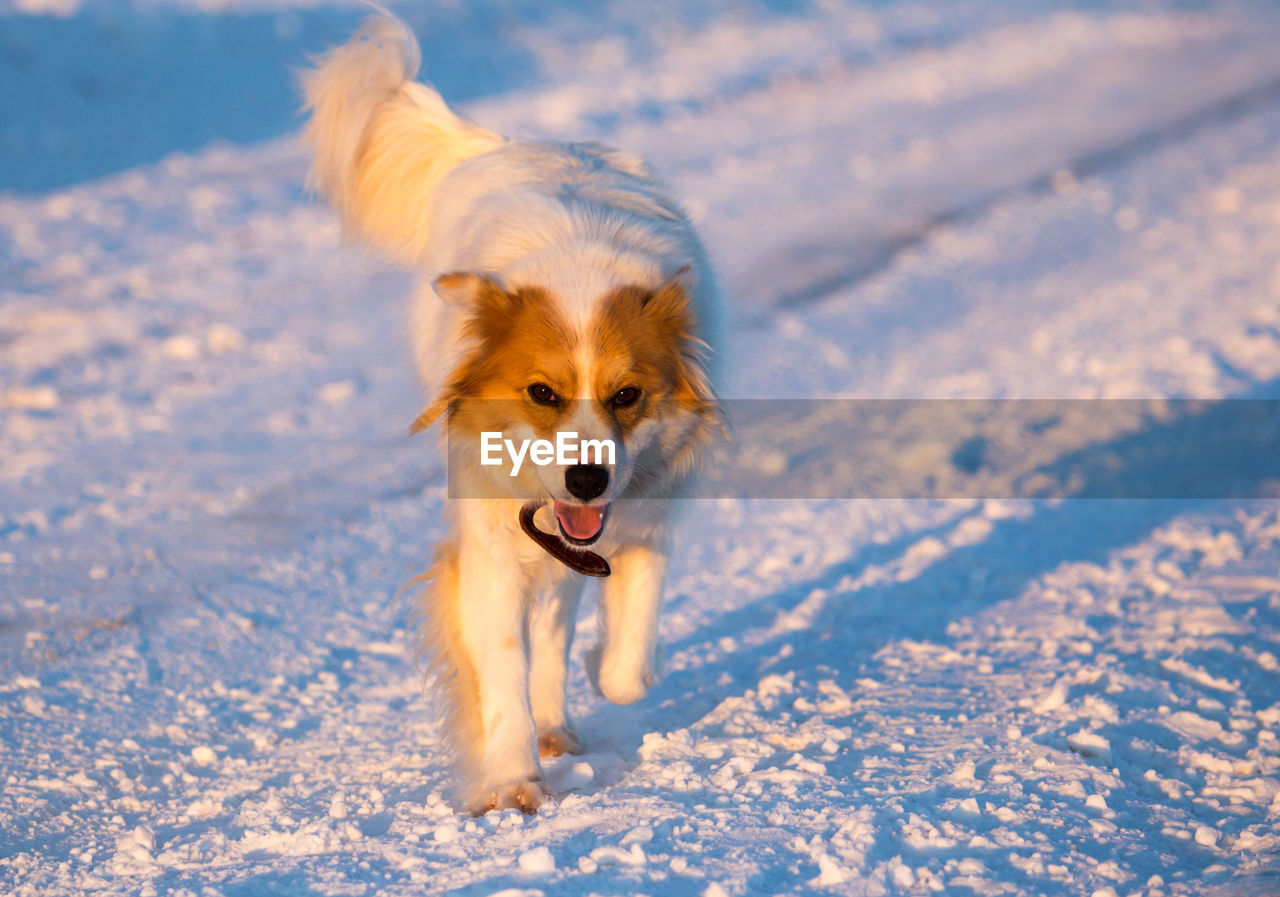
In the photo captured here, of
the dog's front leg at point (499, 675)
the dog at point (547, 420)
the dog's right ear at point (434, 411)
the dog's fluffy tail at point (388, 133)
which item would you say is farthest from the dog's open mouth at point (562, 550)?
the dog's fluffy tail at point (388, 133)

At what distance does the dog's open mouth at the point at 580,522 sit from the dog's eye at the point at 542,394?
11.4 inches

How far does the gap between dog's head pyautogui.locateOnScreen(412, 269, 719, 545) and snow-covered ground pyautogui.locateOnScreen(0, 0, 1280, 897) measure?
57 cm

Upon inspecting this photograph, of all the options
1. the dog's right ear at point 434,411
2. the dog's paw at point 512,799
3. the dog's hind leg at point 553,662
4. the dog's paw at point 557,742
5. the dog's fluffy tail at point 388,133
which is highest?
the dog's fluffy tail at point 388,133

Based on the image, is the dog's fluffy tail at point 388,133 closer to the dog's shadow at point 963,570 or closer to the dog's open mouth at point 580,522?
the dog's open mouth at point 580,522

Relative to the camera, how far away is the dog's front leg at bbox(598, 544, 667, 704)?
3898 millimetres

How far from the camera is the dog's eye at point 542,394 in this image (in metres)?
3.40

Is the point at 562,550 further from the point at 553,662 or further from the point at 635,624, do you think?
the point at 553,662

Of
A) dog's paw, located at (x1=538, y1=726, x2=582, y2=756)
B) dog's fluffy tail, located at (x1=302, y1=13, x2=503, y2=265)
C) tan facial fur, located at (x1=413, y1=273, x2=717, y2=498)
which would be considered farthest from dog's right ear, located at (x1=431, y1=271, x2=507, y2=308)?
dog's paw, located at (x1=538, y1=726, x2=582, y2=756)

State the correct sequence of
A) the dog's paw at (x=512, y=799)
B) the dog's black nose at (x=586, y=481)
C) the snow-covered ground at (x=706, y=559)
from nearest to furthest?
the dog's black nose at (x=586, y=481), the snow-covered ground at (x=706, y=559), the dog's paw at (x=512, y=799)

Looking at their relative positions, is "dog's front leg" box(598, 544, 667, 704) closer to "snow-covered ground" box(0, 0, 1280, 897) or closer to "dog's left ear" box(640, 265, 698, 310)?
"snow-covered ground" box(0, 0, 1280, 897)

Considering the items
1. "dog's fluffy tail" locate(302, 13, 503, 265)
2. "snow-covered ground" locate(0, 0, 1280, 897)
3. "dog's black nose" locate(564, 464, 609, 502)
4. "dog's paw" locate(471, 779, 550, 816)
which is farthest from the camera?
"dog's fluffy tail" locate(302, 13, 503, 265)

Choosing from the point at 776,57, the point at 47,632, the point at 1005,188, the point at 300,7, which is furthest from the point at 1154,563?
the point at 300,7

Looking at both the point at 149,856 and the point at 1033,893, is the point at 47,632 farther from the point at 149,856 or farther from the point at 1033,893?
the point at 1033,893

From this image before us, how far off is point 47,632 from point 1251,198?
388 inches
